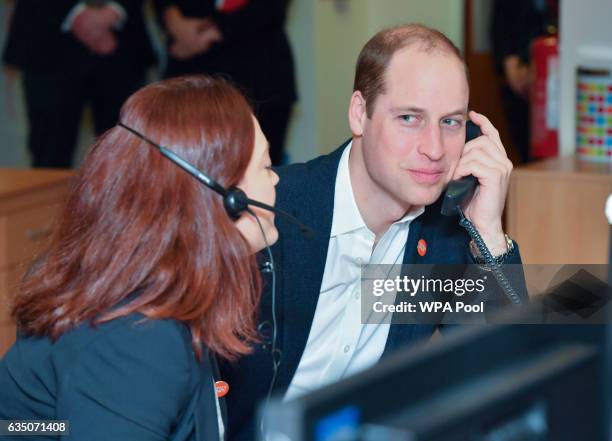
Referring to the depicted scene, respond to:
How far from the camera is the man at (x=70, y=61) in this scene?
3.77 metres

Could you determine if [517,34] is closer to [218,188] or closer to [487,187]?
[487,187]

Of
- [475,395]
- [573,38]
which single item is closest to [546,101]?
[573,38]

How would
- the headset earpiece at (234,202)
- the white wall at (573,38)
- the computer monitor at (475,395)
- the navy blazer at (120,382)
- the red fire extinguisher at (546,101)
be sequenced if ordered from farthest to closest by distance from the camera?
the red fire extinguisher at (546,101) < the white wall at (573,38) < the headset earpiece at (234,202) < the navy blazer at (120,382) < the computer monitor at (475,395)

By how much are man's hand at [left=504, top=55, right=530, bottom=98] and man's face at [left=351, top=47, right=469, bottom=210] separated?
241 centimetres

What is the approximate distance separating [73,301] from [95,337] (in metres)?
0.07

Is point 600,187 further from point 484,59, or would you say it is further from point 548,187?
point 484,59

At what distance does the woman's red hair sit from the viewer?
1.16 m

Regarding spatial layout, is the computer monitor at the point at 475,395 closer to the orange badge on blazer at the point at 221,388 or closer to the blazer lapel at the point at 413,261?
the orange badge on blazer at the point at 221,388

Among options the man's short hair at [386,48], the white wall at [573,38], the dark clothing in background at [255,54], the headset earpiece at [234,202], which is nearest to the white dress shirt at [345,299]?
the man's short hair at [386,48]

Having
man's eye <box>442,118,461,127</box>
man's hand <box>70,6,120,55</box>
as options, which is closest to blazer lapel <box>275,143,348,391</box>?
man's eye <box>442,118,461,127</box>

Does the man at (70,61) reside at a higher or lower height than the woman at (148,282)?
lower

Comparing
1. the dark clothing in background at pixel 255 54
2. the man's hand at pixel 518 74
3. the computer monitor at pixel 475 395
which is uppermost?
the computer monitor at pixel 475 395

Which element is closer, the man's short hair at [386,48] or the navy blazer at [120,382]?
the navy blazer at [120,382]

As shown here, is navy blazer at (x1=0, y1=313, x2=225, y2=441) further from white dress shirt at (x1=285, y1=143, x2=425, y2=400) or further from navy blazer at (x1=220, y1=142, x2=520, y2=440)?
white dress shirt at (x1=285, y1=143, x2=425, y2=400)
